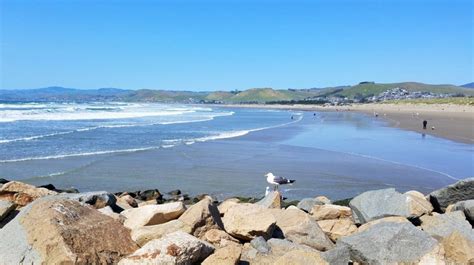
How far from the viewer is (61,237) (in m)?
5.10

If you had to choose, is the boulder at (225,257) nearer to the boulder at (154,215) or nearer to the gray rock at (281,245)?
the gray rock at (281,245)

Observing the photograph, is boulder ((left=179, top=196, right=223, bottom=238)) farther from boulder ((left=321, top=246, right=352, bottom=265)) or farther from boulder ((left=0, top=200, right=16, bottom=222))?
boulder ((left=0, top=200, right=16, bottom=222))

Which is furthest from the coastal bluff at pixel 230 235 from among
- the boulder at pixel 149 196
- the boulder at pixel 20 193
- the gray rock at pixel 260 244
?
the boulder at pixel 149 196

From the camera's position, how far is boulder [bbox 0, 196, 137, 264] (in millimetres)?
5020

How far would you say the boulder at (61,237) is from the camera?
5020mm

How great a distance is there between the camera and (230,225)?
6379mm

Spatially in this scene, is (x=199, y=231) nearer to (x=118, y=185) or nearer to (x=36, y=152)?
(x=118, y=185)

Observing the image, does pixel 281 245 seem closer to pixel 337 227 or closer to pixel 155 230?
pixel 155 230

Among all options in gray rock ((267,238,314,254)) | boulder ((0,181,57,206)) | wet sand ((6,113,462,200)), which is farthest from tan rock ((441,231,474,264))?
wet sand ((6,113,462,200))

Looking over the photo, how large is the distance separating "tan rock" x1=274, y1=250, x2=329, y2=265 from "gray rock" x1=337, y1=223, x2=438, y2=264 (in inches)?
40.7

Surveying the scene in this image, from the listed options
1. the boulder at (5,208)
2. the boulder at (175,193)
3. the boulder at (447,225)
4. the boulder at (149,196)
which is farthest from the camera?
the boulder at (175,193)

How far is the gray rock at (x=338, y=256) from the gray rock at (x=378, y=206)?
1756mm

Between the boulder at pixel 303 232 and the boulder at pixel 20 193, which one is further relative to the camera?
the boulder at pixel 20 193

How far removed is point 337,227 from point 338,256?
5.58 feet
